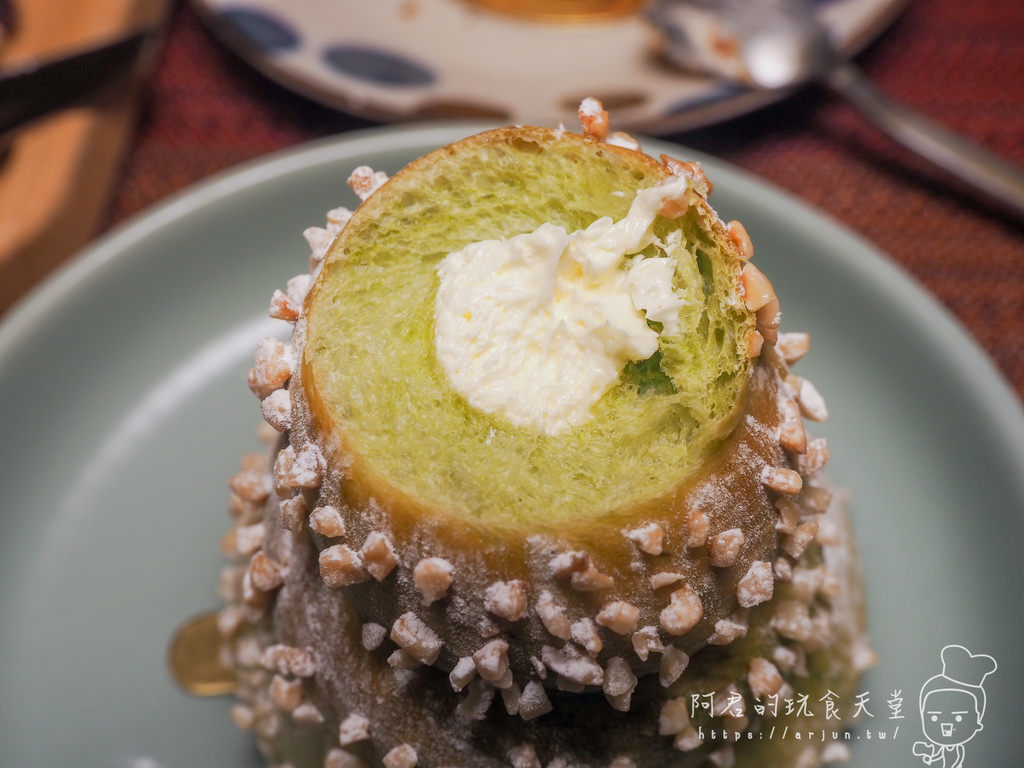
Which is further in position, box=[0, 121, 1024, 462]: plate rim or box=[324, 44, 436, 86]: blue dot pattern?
box=[324, 44, 436, 86]: blue dot pattern

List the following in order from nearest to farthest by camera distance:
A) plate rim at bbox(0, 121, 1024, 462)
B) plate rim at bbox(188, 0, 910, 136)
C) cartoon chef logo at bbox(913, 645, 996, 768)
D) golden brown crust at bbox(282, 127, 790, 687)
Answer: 1. golden brown crust at bbox(282, 127, 790, 687)
2. cartoon chef logo at bbox(913, 645, 996, 768)
3. plate rim at bbox(0, 121, 1024, 462)
4. plate rim at bbox(188, 0, 910, 136)

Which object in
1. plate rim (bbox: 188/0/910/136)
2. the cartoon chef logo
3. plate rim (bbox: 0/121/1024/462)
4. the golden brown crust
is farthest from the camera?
plate rim (bbox: 188/0/910/136)

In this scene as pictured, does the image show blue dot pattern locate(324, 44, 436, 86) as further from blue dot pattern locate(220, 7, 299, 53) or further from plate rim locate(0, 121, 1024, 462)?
plate rim locate(0, 121, 1024, 462)

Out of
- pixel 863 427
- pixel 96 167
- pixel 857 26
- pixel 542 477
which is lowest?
pixel 96 167

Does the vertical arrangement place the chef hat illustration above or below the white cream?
below

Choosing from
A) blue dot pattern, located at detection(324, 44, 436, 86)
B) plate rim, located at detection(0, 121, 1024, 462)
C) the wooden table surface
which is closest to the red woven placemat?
the wooden table surface

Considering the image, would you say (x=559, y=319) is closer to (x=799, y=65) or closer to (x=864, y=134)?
(x=799, y=65)

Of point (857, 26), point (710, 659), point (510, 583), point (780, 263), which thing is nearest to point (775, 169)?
point (857, 26)

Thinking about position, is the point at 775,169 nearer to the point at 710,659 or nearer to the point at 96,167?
the point at 710,659
